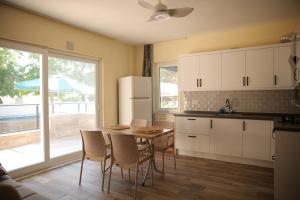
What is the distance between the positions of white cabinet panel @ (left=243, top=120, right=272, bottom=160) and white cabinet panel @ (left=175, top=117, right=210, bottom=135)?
727 millimetres

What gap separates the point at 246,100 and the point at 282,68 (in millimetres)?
900

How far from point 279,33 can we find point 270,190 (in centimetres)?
284

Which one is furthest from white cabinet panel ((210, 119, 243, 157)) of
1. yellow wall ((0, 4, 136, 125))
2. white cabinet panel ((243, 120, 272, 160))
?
yellow wall ((0, 4, 136, 125))

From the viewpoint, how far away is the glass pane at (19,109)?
3232mm

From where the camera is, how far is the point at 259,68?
154 inches

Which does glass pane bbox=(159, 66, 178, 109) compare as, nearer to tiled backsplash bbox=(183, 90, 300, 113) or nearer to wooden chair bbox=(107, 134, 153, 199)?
tiled backsplash bbox=(183, 90, 300, 113)

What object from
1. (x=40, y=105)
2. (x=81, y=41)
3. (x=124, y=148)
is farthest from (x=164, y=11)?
(x=40, y=105)

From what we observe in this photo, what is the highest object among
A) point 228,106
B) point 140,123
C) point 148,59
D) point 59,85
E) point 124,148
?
point 148,59

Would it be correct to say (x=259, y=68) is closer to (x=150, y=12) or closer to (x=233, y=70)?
(x=233, y=70)

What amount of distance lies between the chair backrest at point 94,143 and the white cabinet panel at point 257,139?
2575mm

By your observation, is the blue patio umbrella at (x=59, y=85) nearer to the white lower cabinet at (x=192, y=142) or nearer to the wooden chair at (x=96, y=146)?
the wooden chair at (x=96, y=146)

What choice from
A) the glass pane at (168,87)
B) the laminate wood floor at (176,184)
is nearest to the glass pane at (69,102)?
the laminate wood floor at (176,184)

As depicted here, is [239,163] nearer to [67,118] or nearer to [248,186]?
[248,186]

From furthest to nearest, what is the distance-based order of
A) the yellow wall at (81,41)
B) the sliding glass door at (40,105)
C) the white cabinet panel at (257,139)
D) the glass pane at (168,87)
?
1. the glass pane at (168,87)
2. the white cabinet panel at (257,139)
3. the sliding glass door at (40,105)
4. the yellow wall at (81,41)
